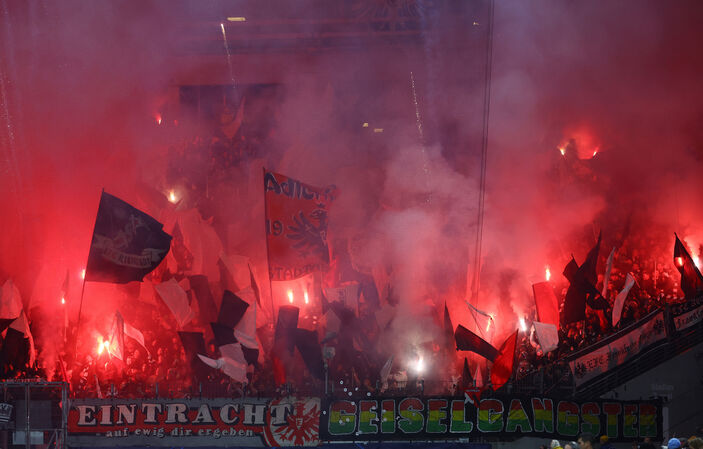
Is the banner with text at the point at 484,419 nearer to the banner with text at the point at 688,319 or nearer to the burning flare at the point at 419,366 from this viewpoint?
the banner with text at the point at 688,319

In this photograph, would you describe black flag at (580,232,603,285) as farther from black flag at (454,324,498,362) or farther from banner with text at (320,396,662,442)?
banner with text at (320,396,662,442)

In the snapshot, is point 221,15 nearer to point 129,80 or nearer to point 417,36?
point 129,80

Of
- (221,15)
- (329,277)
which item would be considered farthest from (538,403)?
(221,15)

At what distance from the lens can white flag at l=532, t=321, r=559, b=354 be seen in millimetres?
10062

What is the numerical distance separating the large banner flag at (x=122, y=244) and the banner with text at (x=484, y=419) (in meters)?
3.61

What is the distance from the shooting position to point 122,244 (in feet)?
32.9

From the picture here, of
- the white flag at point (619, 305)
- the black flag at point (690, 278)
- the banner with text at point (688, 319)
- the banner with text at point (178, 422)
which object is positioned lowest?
the banner with text at point (178, 422)

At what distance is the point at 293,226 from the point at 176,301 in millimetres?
2514

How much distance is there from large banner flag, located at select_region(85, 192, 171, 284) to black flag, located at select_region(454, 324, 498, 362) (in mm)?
4651

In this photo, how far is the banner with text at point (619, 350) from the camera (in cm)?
979

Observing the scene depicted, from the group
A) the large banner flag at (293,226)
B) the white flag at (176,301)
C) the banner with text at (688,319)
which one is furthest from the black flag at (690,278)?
the white flag at (176,301)

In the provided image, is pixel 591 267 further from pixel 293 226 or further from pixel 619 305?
pixel 293 226

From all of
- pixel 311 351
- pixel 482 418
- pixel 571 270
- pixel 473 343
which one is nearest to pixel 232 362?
pixel 311 351

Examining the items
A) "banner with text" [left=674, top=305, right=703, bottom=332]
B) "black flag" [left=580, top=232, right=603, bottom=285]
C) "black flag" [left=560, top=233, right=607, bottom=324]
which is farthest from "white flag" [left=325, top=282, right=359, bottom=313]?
"banner with text" [left=674, top=305, right=703, bottom=332]
